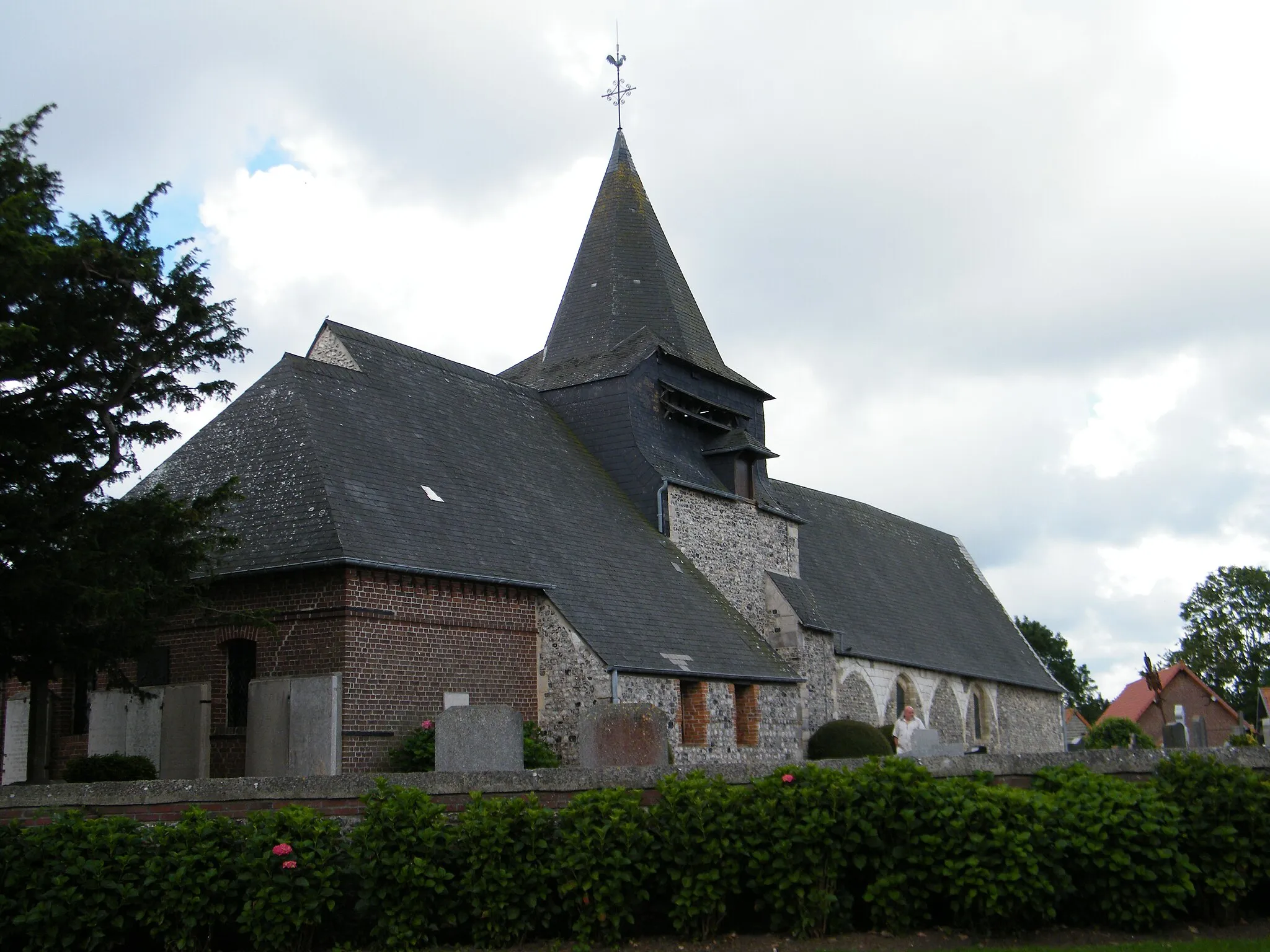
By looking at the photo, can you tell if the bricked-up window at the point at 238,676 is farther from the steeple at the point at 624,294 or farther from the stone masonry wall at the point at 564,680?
the steeple at the point at 624,294

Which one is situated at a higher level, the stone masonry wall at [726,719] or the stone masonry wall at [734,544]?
the stone masonry wall at [734,544]

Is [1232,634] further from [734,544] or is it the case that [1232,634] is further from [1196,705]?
[734,544]

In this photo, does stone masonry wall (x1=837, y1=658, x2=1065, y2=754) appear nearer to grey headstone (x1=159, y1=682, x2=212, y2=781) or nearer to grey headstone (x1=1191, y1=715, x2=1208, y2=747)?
grey headstone (x1=1191, y1=715, x2=1208, y2=747)

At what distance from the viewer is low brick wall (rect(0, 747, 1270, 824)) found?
32.0 feet

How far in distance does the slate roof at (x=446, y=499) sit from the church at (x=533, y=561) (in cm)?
6

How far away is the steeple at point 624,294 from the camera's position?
28.5 meters

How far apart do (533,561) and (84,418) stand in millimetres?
8274

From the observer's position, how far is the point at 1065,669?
246 ft

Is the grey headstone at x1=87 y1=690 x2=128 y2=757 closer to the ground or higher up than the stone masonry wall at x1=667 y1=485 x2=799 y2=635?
closer to the ground

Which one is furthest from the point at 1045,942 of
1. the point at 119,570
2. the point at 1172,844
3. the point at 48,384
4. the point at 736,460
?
the point at 736,460

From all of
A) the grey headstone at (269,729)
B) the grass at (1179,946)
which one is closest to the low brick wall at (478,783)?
the grass at (1179,946)

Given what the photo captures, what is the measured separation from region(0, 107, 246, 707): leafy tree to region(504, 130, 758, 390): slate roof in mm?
13283

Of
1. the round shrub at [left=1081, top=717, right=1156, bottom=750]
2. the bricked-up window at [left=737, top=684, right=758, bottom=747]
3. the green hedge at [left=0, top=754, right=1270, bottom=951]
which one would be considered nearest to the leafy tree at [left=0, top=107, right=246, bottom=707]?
the green hedge at [left=0, top=754, right=1270, bottom=951]

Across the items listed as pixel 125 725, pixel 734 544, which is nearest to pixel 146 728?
pixel 125 725
